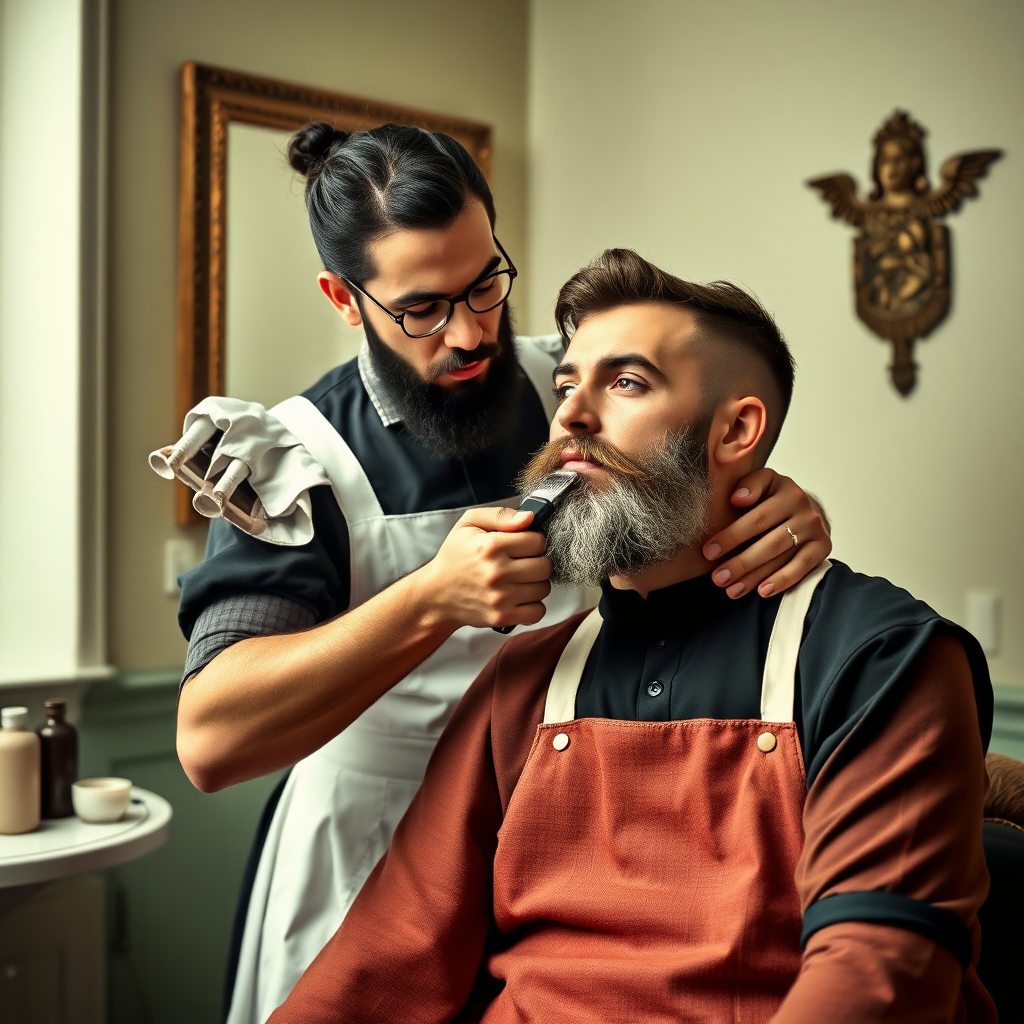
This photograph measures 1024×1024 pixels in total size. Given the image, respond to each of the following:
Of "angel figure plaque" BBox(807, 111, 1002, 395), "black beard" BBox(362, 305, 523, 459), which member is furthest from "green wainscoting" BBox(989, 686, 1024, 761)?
"black beard" BBox(362, 305, 523, 459)

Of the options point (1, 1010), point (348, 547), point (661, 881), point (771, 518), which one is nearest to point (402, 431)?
point (348, 547)

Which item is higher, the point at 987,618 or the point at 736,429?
the point at 736,429

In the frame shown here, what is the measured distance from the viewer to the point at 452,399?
161cm

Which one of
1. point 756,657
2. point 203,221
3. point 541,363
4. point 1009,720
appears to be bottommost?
point 1009,720

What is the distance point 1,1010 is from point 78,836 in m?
0.74

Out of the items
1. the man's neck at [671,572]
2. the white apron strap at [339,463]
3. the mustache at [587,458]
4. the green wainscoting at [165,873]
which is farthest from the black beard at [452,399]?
the green wainscoting at [165,873]

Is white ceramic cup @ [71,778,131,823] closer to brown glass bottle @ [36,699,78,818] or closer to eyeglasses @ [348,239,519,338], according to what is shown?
brown glass bottle @ [36,699,78,818]

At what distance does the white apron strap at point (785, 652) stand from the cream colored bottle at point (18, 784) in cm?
155

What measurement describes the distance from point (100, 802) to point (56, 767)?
125 millimetres

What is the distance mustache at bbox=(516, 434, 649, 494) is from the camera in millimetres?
1358

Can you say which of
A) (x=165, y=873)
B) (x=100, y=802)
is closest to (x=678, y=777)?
(x=100, y=802)

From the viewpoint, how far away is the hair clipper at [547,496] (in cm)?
132

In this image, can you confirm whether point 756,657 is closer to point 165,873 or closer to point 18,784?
point 18,784

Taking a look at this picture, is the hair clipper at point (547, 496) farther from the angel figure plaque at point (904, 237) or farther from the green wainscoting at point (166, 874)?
the green wainscoting at point (166, 874)
